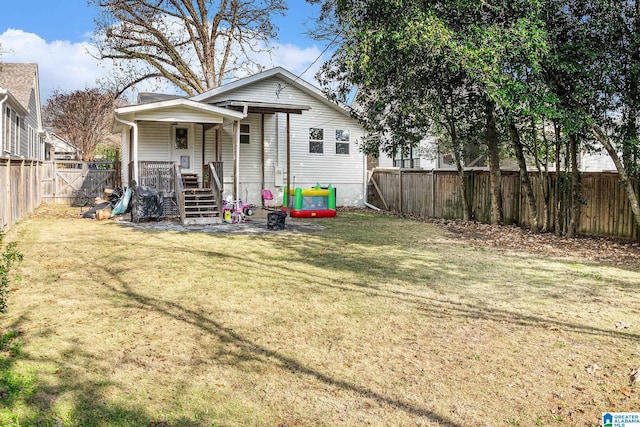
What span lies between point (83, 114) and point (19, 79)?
16.0 meters

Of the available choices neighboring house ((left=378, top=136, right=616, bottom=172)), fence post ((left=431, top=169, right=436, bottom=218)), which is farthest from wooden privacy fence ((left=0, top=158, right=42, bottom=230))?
neighboring house ((left=378, top=136, right=616, bottom=172))

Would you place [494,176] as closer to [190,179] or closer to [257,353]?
[190,179]

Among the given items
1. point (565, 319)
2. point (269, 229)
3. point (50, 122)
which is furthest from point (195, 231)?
point (50, 122)

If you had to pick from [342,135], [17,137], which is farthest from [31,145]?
[342,135]

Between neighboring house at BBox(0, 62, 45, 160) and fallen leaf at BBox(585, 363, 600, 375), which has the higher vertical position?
neighboring house at BBox(0, 62, 45, 160)

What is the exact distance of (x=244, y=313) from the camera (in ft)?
17.2

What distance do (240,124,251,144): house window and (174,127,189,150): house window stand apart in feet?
6.44

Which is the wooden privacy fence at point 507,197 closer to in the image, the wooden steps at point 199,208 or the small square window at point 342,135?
the small square window at point 342,135

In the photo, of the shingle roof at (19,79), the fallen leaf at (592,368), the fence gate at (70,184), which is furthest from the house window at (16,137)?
the fallen leaf at (592,368)

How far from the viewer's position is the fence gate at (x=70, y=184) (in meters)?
19.5

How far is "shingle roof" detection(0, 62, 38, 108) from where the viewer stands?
2038 centimetres

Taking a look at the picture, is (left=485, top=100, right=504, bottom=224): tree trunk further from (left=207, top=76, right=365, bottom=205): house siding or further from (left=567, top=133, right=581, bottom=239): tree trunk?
(left=207, top=76, right=365, bottom=205): house siding

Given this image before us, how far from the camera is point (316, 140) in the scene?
19.3 meters

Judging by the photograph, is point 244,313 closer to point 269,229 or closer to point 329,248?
point 329,248
